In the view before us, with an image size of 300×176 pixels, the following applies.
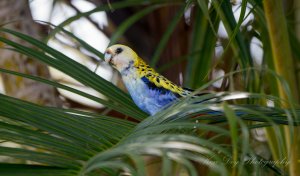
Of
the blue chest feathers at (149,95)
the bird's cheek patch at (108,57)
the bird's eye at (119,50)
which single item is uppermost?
the bird's eye at (119,50)

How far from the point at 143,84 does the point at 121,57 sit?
13 cm

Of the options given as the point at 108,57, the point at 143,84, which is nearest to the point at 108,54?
the point at 108,57

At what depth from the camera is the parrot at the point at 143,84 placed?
1.53 metres

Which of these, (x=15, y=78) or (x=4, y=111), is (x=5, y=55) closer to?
(x=15, y=78)

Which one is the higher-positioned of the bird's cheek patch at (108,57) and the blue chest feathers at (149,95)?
the bird's cheek patch at (108,57)

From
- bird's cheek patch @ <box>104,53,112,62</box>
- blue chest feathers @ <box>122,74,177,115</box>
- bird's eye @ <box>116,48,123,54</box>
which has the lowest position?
blue chest feathers @ <box>122,74,177,115</box>

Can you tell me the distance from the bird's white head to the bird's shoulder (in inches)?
0.9

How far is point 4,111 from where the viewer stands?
1.09m

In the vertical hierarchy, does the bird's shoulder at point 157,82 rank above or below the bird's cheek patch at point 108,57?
below

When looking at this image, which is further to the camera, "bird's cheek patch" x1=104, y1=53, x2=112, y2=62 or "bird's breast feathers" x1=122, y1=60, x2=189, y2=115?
"bird's cheek patch" x1=104, y1=53, x2=112, y2=62

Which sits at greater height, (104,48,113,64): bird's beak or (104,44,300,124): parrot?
(104,48,113,64): bird's beak

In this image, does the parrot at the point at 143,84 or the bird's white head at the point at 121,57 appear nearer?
the parrot at the point at 143,84

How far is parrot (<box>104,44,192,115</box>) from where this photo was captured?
60.3 inches

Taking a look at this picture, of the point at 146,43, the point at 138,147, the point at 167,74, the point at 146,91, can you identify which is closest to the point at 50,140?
the point at 138,147
